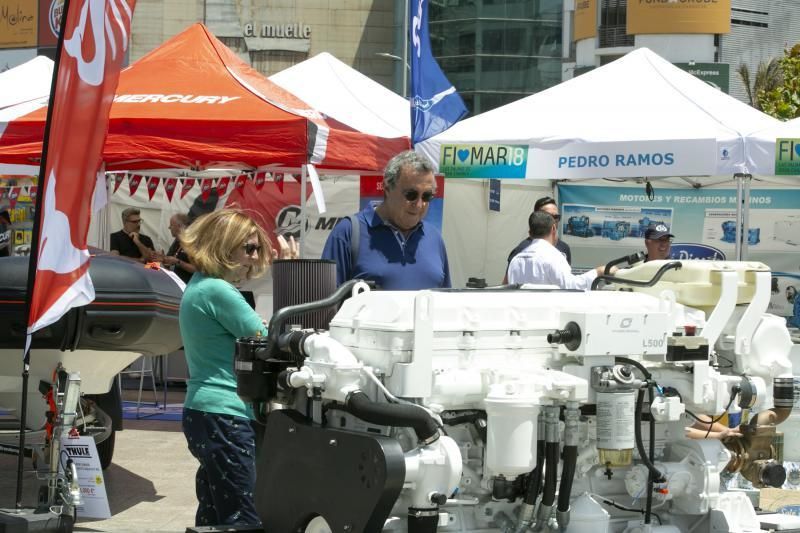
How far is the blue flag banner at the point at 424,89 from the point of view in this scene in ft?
35.7

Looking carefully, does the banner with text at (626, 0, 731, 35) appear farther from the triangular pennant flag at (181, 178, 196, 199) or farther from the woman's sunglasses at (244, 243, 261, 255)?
the woman's sunglasses at (244, 243, 261, 255)

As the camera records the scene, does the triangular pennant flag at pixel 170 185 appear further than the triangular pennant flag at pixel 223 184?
Yes

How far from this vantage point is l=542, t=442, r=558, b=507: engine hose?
164 inches

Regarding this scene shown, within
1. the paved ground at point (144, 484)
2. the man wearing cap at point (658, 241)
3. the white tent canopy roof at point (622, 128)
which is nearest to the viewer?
the paved ground at point (144, 484)

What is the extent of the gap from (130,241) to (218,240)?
8872 mm

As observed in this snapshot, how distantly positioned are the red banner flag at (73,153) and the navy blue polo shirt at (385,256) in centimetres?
112

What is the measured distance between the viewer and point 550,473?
419 cm

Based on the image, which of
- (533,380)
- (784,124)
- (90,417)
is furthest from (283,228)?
(533,380)

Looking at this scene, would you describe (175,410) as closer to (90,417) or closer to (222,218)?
(90,417)

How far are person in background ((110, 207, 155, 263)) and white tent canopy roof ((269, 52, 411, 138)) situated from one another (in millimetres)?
2268

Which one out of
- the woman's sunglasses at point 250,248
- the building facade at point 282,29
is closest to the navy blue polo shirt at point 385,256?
the woman's sunglasses at point 250,248

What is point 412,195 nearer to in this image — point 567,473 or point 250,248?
point 250,248

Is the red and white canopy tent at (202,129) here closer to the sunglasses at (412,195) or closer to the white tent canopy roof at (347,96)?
the white tent canopy roof at (347,96)

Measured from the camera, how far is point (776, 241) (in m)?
13.8
